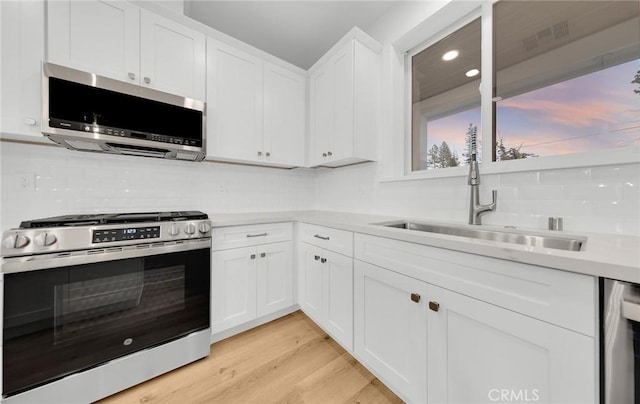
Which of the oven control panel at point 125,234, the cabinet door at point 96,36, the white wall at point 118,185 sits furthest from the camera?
the white wall at point 118,185

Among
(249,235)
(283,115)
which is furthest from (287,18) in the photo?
(249,235)

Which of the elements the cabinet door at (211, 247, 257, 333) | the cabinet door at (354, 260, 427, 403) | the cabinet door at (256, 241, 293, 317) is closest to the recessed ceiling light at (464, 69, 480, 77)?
the cabinet door at (354, 260, 427, 403)

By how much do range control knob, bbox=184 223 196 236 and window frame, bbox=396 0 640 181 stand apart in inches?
61.4

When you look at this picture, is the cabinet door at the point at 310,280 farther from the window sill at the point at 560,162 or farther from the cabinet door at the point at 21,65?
the cabinet door at the point at 21,65

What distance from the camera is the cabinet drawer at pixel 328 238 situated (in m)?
1.50

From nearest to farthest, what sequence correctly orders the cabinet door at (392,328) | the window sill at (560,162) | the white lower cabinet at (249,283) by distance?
1. the window sill at (560,162)
2. the cabinet door at (392,328)
3. the white lower cabinet at (249,283)

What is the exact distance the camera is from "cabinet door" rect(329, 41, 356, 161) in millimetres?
1906

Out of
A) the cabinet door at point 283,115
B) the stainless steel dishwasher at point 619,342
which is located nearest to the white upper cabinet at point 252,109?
the cabinet door at point 283,115

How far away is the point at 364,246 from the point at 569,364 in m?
0.87

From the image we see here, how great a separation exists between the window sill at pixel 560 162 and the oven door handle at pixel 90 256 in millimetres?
1878

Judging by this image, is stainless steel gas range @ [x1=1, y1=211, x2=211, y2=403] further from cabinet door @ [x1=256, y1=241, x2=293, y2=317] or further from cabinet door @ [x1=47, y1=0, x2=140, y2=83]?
cabinet door @ [x1=47, y1=0, x2=140, y2=83]

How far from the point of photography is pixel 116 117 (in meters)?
1.44

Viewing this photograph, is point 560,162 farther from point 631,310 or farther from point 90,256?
point 90,256

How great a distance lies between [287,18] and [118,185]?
2049 millimetres
